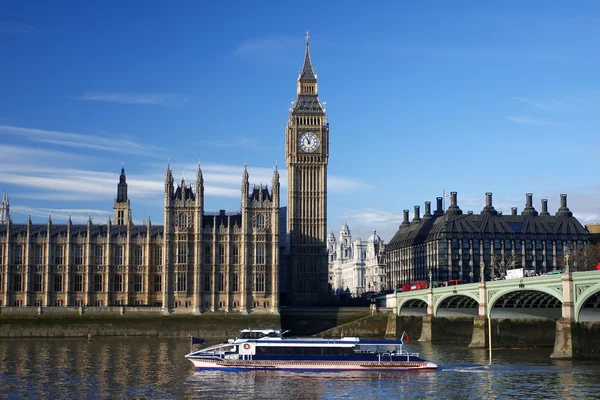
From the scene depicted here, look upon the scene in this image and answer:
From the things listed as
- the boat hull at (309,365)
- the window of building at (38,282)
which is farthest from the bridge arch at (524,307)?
the window of building at (38,282)

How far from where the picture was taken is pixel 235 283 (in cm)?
14038

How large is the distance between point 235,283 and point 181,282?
798cm

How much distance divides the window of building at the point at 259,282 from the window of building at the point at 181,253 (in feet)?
35.4

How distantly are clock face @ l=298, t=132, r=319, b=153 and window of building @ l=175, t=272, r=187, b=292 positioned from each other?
32.6 metres

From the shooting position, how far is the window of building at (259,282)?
139875 mm

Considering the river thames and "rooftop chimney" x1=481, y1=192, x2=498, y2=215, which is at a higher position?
"rooftop chimney" x1=481, y1=192, x2=498, y2=215

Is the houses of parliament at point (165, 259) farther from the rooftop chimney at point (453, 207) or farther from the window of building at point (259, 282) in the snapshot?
the rooftop chimney at point (453, 207)

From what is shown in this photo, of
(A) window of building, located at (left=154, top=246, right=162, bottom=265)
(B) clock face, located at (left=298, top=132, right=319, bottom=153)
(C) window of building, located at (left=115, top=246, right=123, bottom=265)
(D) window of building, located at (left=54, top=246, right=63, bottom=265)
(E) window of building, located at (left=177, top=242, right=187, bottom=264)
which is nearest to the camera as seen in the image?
(E) window of building, located at (left=177, top=242, right=187, bottom=264)

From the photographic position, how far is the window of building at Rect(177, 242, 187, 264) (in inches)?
5492

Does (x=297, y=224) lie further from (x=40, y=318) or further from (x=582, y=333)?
(x=582, y=333)

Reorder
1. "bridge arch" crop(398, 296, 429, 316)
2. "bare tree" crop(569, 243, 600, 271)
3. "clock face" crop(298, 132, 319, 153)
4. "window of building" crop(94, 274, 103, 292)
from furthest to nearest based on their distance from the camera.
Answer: "clock face" crop(298, 132, 319, 153)
"bare tree" crop(569, 243, 600, 271)
"window of building" crop(94, 274, 103, 292)
"bridge arch" crop(398, 296, 429, 316)

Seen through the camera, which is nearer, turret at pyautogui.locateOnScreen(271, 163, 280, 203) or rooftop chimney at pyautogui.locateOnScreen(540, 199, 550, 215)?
turret at pyautogui.locateOnScreen(271, 163, 280, 203)

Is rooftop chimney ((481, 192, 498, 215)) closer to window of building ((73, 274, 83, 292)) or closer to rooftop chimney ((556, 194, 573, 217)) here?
rooftop chimney ((556, 194, 573, 217))

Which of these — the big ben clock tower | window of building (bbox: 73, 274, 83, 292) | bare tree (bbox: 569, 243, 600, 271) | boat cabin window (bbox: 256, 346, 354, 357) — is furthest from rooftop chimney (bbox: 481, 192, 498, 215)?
boat cabin window (bbox: 256, 346, 354, 357)
